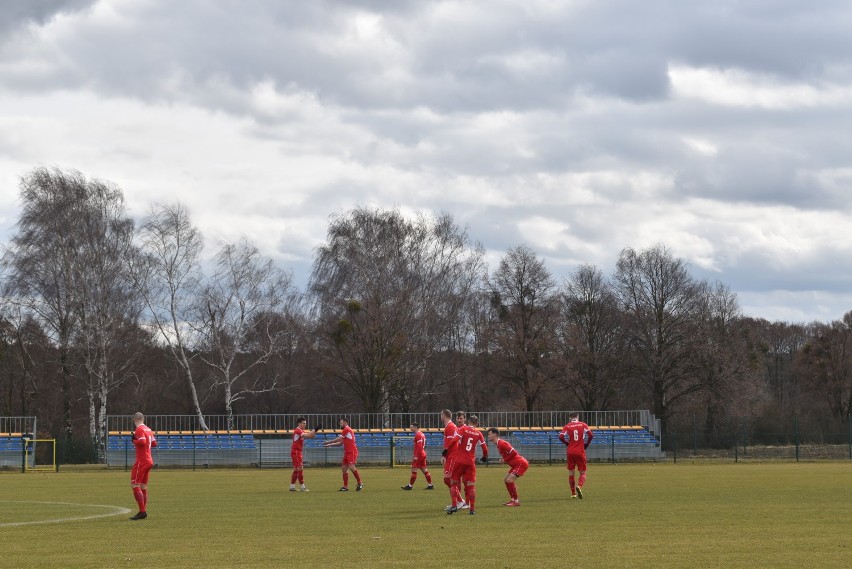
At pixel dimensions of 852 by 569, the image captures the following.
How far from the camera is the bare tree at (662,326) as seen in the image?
70188 mm

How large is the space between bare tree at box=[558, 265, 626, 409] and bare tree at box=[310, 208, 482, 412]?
24.8 feet

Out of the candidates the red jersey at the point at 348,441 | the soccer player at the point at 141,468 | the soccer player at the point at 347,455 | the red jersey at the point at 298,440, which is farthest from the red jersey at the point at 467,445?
the red jersey at the point at 298,440

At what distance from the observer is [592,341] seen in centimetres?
7444

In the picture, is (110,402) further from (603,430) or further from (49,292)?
(603,430)

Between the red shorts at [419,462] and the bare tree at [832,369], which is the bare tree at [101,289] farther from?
the bare tree at [832,369]

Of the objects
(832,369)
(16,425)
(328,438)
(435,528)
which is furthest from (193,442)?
(832,369)

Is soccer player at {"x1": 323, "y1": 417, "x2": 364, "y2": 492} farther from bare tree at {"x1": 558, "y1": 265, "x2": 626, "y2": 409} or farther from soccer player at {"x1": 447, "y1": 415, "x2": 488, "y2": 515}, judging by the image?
bare tree at {"x1": 558, "y1": 265, "x2": 626, "y2": 409}

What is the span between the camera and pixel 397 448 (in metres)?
52.0

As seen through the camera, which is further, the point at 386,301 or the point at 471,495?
the point at 386,301

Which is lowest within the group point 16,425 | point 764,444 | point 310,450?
point 764,444

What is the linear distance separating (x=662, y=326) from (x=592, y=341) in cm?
522

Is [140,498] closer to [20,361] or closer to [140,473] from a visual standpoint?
[140,473]

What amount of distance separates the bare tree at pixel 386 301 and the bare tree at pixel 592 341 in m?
7.55

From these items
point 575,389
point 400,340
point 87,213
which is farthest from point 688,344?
point 87,213
